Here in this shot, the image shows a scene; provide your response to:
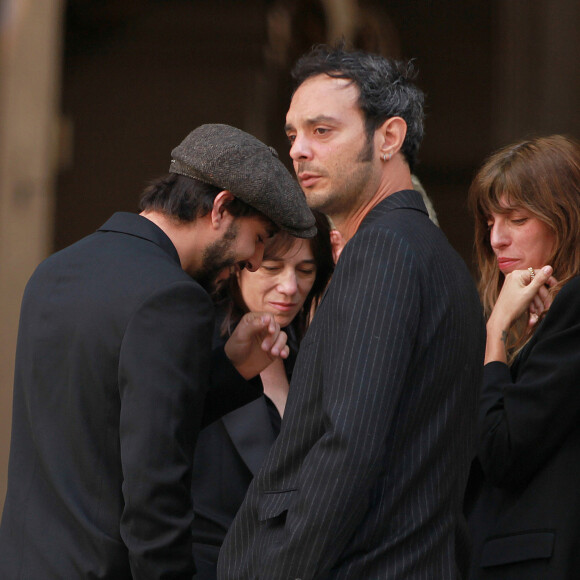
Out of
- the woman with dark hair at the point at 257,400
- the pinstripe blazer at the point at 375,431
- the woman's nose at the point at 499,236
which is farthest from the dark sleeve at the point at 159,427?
the woman's nose at the point at 499,236

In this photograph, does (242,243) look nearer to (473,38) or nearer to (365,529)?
(365,529)

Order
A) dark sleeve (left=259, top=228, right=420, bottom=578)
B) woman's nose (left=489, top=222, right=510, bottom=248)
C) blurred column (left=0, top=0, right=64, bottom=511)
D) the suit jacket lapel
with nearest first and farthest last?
dark sleeve (left=259, top=228, right=420, bottom=578)
the suit jacket lapel
woman's nose (left=489, top=222, right=510, bottom=248)
blurred column (left=0, top=0, right=64, bottom=511)

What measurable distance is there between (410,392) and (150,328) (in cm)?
54

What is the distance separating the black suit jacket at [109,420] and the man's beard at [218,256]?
0.24 meters

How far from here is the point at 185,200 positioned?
2.27 metres

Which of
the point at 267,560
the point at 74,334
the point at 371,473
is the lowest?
the point at 267,560

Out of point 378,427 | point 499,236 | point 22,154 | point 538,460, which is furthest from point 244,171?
point 22,154

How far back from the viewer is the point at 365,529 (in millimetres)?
1815

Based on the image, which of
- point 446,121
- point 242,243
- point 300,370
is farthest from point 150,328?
point 446,121

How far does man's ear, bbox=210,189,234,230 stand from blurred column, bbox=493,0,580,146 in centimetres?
224

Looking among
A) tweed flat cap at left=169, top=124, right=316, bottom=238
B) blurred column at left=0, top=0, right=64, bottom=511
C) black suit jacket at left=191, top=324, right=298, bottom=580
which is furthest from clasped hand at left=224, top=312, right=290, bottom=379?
blurred column at left=0, top=0, right=64, bottom=511

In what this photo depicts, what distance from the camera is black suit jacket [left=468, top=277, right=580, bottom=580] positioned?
7.51 ft

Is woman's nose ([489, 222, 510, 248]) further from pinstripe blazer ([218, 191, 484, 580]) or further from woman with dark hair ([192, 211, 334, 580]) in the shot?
pinstripe blazer ([218, 191, 484, 580])

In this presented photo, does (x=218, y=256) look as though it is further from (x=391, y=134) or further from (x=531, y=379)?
(x=531, y=379)
